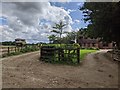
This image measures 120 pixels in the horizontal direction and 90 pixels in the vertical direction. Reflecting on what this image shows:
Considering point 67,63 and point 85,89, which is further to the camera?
point 67,63

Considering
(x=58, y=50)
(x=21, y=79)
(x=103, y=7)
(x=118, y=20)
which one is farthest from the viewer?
(x=58, y=50)

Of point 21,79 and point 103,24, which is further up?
point 103,24

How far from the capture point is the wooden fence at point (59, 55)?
2122 centimetres

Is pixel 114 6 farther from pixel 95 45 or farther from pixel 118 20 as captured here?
pixel 95 45

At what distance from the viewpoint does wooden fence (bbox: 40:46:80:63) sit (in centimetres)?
2122

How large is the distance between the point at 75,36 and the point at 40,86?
298ft

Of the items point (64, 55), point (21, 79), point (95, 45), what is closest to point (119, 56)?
point (64, 55)

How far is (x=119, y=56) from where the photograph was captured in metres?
24.6

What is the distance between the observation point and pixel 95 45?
3501 inches

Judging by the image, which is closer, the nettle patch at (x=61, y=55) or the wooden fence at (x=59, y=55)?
the nettle patch at (x=61, y=55)

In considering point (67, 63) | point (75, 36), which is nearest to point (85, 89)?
point (67, 63)

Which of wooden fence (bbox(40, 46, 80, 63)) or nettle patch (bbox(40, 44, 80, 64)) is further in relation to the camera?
wooden fence (bbox(40, 46, 80, 63))

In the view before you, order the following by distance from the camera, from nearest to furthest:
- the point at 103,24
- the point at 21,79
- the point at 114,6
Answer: the point at 21,79 → the point at 114,6 → the point at 103,24

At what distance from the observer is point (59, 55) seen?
71.4 ft
